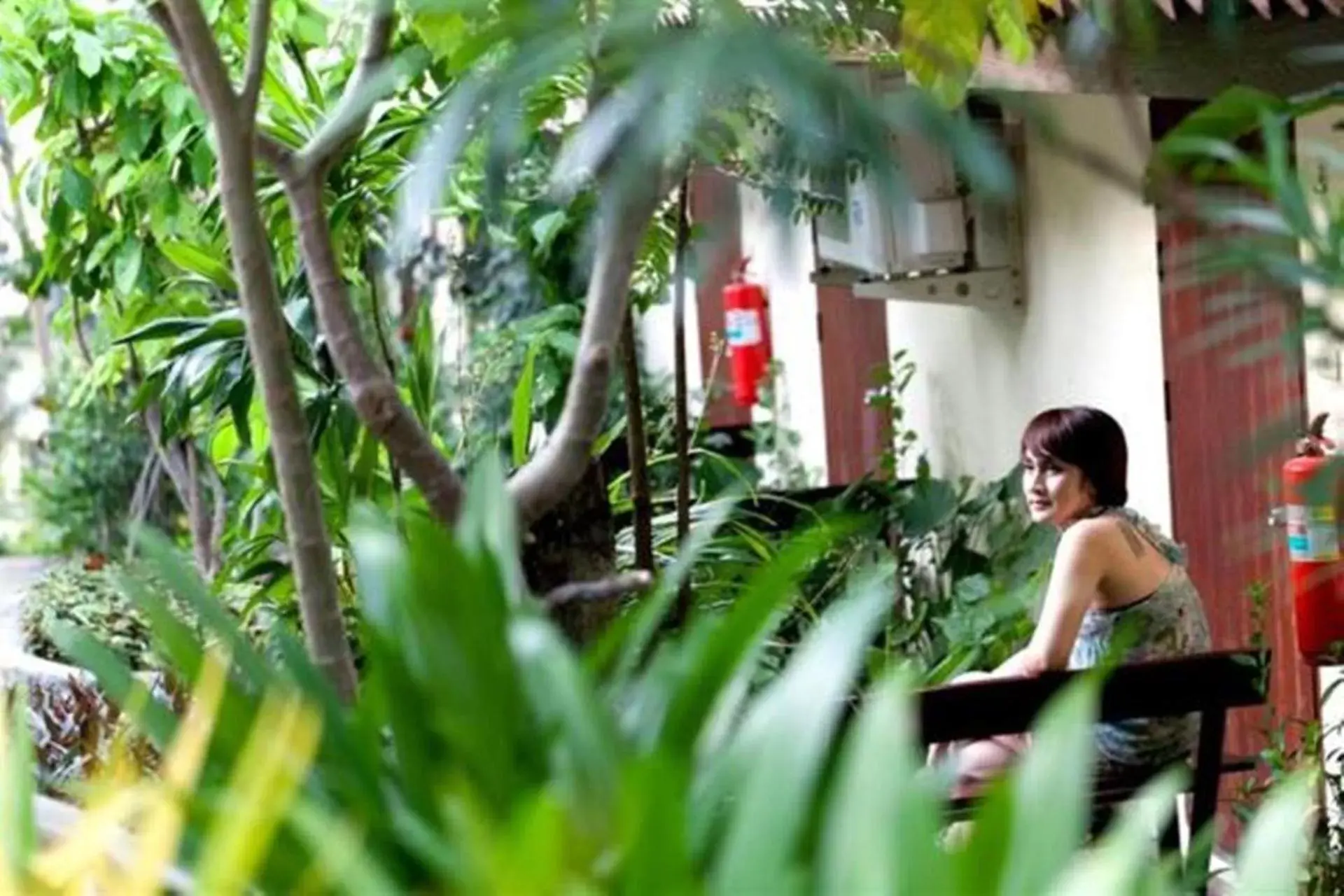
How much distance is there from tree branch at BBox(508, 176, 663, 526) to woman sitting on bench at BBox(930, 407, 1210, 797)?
2.41 m

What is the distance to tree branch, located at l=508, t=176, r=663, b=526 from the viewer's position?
2457mm

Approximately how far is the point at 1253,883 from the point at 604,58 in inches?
29.7

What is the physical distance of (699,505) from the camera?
6.57m

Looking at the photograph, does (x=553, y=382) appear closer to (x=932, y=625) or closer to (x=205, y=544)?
(x=932, y=625)

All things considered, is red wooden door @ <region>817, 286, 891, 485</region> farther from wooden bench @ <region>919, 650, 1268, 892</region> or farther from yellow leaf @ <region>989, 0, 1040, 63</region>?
yellow leaf @ <region>989, 0, 1040, 63</region>

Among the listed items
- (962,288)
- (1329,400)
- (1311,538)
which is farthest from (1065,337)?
(1311,538)

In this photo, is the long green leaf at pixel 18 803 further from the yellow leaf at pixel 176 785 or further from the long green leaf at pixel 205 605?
the long green leaf at pixel 205 605

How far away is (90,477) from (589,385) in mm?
12374

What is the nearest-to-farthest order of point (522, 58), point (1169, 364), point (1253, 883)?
point (1253, 883) → point (522, 58) → point (1169, 364)

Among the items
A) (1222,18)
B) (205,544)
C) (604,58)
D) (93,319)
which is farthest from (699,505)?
(93,319)

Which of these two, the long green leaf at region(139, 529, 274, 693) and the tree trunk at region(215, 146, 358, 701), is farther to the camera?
the tree trunk at region(215, 146, 358, 701)

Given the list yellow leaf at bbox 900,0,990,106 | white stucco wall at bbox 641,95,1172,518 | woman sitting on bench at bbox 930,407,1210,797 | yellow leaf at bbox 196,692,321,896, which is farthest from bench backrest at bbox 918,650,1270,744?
yellow leaf at bbox 196,692,321,896

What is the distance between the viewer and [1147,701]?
4566 millimetres

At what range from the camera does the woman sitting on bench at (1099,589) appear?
16.9ft
